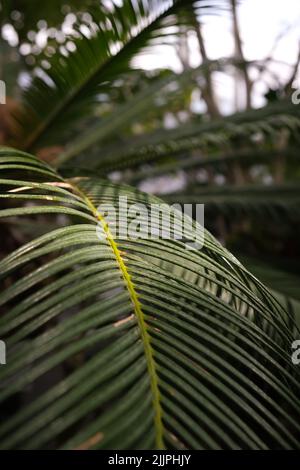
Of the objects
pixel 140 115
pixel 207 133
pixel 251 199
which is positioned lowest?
pixel 251 199

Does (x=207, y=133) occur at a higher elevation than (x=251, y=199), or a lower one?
higher

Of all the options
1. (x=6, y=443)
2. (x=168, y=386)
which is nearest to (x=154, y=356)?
(x=168, y=386)

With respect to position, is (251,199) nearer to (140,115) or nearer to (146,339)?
(140,115)

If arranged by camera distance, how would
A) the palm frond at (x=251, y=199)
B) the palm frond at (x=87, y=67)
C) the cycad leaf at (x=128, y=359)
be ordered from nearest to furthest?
the cycad leaf at (x=128, y=359), the palm frond at (x=87, y=67), the palm frond at (x=251, y=199)

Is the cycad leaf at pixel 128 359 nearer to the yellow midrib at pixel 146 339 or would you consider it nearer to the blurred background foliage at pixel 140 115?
the yellow midrib at pixel 146 339

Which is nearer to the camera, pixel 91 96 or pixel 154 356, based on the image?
pixel 154 356

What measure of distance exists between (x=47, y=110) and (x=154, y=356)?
0.97 m

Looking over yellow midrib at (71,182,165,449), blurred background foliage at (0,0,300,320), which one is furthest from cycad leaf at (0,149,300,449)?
blurred background foliage at (0,0,300,320)

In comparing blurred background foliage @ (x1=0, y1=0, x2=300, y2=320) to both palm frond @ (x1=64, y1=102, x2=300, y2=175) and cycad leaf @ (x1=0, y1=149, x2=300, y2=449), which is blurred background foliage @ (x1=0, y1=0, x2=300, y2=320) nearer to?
palm frond @ (x1=64, y1=102, x2=300, y2=175)

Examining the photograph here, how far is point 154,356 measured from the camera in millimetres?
325

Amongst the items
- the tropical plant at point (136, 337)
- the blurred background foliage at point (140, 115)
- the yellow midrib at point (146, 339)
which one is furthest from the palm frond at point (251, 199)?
the yellow midrib at point (146, 339)

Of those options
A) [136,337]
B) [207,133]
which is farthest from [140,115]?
[136,337]

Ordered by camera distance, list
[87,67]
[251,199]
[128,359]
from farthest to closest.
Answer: [251,199] → [87,67] → [128,359]
